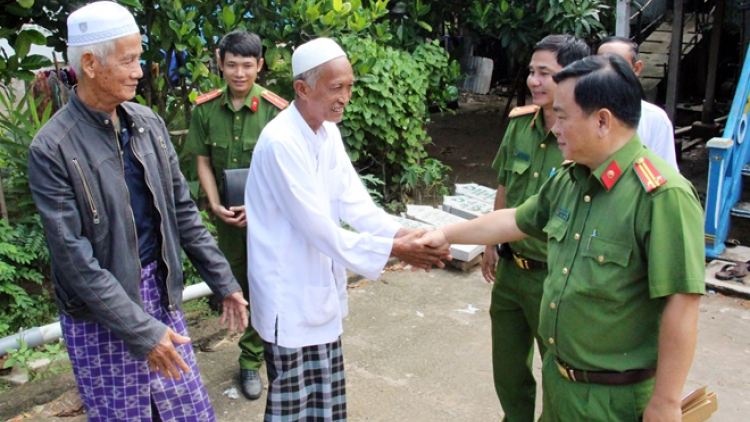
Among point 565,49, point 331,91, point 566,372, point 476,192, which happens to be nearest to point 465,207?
point 476,192

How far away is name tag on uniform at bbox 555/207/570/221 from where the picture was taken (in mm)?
2348

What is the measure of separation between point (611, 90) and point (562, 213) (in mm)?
473

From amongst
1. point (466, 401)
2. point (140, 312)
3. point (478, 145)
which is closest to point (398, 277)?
point (466, 401)

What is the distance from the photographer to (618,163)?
7.14 ft

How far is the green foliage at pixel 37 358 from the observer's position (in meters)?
3.75

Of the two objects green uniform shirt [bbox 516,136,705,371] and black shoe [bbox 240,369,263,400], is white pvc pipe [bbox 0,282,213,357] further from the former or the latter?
green uniform shirt [bbox 516,136,705,371]

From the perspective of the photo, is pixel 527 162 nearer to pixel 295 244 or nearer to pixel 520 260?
pixel 520 260

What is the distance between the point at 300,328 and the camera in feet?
9.30

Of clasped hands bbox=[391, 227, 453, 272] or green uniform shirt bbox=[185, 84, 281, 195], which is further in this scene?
green uniform shirt bbox=[185, 84, 281, 195]

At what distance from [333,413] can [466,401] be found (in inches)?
44.1

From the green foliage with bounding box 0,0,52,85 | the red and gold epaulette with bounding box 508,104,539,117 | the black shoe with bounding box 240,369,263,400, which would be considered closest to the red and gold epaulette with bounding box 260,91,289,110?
the green foliage with bounding box 0,0,52,85

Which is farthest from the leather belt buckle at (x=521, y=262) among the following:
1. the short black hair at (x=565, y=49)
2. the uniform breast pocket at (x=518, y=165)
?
the short black hair at (x=565, y=49)

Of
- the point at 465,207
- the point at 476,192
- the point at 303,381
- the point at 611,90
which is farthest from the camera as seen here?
the point at 476,192

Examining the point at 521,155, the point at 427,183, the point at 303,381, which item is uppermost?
the point at 521,155
